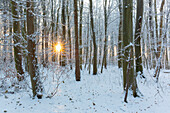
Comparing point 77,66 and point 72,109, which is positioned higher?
point 77,66

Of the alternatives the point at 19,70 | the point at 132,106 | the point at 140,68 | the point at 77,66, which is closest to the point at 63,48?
the point at 77,66

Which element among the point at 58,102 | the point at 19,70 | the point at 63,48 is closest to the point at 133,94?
the point at 58,102

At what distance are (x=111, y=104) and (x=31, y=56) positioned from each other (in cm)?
361

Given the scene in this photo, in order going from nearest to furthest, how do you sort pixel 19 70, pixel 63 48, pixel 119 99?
pixel 119 99 → pixel 19 70 → pixel 63 48

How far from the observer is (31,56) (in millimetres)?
4523

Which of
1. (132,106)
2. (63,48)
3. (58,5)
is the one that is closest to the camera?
(132,106)

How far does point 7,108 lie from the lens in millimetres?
3830

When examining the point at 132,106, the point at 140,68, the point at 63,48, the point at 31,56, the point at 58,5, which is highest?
the point at 58,5

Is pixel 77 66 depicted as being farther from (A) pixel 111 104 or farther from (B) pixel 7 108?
(B) pixel 7 108

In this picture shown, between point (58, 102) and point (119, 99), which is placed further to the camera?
point (119, 99)

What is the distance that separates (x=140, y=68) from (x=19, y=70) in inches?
305

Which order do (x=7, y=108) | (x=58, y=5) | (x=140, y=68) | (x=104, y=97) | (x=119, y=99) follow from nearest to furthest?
(x=7, y=108) → (x=119, y=99) → (x=104, y=97) → (x=140, y=68) → (x=58, y=5)

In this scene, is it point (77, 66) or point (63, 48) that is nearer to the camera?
point (77, 66)

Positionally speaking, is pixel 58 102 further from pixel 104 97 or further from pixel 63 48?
pixel 63 48
